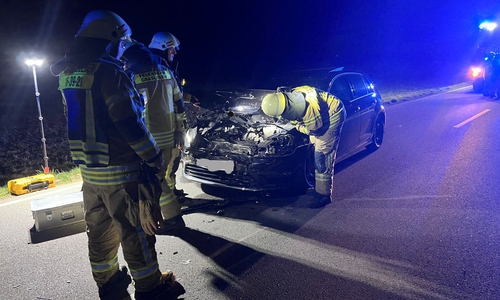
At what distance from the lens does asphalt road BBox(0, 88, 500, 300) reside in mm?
3012

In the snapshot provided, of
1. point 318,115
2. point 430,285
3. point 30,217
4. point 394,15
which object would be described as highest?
point 394,15

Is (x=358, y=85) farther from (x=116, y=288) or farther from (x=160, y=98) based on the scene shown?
(x=116, y=288)

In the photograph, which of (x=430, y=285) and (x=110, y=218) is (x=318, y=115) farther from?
(x=110, y=218)

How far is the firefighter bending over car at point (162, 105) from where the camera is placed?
3.70m

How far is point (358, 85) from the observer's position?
6711mm

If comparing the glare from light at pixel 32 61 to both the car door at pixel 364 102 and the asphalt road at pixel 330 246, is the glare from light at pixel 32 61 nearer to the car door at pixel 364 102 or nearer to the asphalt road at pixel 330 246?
the asphalt road at pixel 330 246

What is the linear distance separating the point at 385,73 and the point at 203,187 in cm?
3009

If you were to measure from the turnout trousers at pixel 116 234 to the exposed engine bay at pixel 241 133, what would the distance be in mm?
2146

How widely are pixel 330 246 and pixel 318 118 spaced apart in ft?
5.08

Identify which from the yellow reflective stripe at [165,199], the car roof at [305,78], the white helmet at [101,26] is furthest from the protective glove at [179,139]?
the car roof at [305,78]

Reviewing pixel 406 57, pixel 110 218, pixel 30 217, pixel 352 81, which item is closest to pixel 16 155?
pixel 30 217

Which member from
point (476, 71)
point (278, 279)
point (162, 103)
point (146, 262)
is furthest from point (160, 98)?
point (476, 71)

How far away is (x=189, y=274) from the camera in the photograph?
3.25 meters

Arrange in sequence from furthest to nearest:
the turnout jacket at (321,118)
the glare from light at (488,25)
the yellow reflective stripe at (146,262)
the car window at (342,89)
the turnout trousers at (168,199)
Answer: the glare from light at (488,25)
the car window at (342,89)
the turnout jacket at (321,118)
the turnout trousers at (168,199)
the yellow reflective stripe at (146,262)
